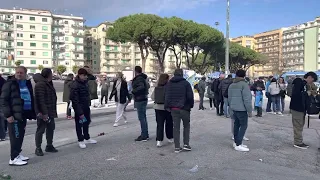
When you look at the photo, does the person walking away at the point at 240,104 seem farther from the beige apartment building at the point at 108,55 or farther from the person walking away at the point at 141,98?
the beige apartment building at the point at 108,55

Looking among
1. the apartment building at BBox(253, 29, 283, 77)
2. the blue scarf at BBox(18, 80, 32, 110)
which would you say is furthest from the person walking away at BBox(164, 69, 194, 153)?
the apartment building at BBox(253, 29, 283, 77)

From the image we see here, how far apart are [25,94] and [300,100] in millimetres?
5786

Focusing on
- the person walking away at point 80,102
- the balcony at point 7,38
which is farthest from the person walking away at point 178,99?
the balcony at point 7,38

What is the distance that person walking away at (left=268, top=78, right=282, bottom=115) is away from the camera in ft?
48.4

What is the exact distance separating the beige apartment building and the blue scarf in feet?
351

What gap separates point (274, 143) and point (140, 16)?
4012 cm

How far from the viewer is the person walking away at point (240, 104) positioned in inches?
285

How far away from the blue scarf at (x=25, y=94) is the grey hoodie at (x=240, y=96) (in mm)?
4109

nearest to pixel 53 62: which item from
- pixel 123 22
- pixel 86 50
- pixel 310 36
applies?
pixel 86 50

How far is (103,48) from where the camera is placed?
11606cm

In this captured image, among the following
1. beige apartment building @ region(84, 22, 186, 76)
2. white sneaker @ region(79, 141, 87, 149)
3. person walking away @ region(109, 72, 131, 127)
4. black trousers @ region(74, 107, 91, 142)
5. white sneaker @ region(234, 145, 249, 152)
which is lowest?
white sneaker @ region(234, 145, 249, 152)

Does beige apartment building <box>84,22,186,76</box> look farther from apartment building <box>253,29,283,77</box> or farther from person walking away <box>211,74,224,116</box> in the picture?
person walking away <box>211,74,224,116</box>

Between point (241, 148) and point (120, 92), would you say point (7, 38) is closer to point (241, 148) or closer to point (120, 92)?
point (120, 92)

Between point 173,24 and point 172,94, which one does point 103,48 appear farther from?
point 172,94
